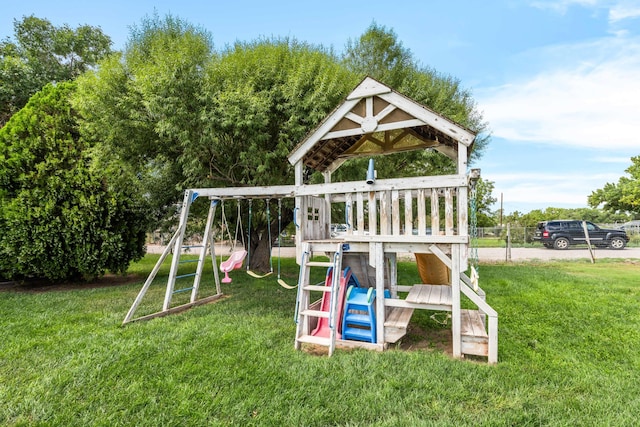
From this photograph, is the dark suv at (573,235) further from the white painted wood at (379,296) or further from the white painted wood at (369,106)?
the white painted wood at (369,106)

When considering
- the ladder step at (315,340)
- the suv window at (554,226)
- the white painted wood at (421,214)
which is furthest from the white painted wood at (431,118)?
the suv window at (554,226)

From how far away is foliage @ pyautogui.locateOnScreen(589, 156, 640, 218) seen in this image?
27016mm

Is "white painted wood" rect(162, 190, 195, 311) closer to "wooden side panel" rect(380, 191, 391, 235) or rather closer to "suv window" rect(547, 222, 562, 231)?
"wooden side panel" rect(380, 191, 391, 235)

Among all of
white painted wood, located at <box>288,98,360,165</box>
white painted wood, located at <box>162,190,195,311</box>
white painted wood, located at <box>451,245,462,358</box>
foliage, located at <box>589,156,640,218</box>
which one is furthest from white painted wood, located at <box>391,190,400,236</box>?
foliage, located at <box>589,156,640,218</box>

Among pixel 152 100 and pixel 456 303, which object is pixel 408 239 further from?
pixel 152 100

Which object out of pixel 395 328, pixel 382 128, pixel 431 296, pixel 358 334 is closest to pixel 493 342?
pixel 431 296

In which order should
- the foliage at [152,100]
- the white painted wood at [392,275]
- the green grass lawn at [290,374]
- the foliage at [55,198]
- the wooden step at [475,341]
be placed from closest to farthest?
1. the green grass lawn at [290,374]
2. the wooden step at [475,341]
3. the white painted wood at [392,275]
4. the foliage at [152,100]
5. the foliage at [55,198]

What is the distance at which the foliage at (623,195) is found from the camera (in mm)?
27016

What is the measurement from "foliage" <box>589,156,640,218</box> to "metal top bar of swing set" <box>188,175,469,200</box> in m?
31.8

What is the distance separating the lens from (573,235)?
18.5 m

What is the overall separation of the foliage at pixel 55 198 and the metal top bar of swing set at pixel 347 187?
13.3 ft

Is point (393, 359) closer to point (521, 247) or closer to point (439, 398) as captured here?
point (439, 398)

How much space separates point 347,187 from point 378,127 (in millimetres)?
1001

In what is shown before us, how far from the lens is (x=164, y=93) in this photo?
6.68 meters
